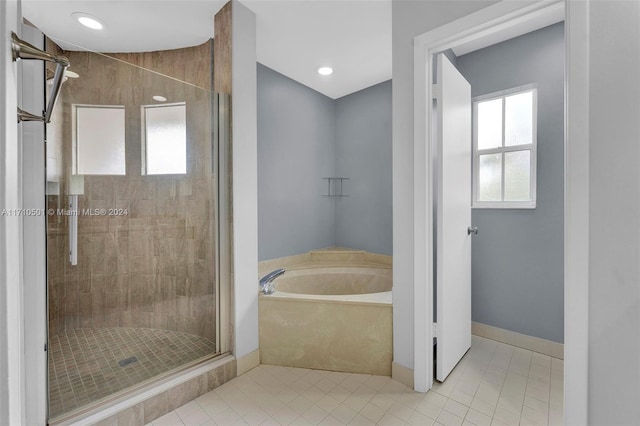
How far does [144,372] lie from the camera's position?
5.24 ft

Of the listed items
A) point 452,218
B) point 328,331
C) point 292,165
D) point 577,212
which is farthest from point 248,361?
point 577,212

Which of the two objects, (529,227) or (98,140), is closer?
(98,140)

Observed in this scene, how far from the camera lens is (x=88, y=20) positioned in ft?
6.54

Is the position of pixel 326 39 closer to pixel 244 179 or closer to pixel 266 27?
pixel 266 27

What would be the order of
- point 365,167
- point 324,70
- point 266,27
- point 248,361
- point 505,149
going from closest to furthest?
point 248,361
point 266,27
point 505,149
point 324,70
point 365,167

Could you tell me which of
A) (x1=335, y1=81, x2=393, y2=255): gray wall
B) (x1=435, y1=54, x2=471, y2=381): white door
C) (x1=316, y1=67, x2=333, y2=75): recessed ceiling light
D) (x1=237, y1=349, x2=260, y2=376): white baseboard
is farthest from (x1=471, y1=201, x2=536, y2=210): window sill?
(x1=237, y1=349, x2=260, y2=376): white baseboard

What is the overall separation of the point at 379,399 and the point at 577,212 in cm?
133

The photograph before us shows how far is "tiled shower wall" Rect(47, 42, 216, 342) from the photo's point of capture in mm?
1423

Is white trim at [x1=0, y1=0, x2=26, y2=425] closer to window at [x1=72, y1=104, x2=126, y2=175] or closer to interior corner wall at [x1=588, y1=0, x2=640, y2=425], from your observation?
window at [x1=72, y1=104, x2=126, y2=175]

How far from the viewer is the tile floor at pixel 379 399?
1467 millimetres

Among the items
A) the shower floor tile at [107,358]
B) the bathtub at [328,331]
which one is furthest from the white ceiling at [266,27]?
the bathtub at [328,331]

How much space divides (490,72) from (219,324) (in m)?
2.81

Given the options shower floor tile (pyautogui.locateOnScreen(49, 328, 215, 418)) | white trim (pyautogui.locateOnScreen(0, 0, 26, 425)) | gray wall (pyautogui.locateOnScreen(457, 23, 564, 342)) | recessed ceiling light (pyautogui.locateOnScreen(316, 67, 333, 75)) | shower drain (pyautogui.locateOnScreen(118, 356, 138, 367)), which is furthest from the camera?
recessed ceiling light (pyautogui.locateOnScreen(316, 67, 333, 75))

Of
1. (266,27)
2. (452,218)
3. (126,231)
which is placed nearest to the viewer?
(126,231)
